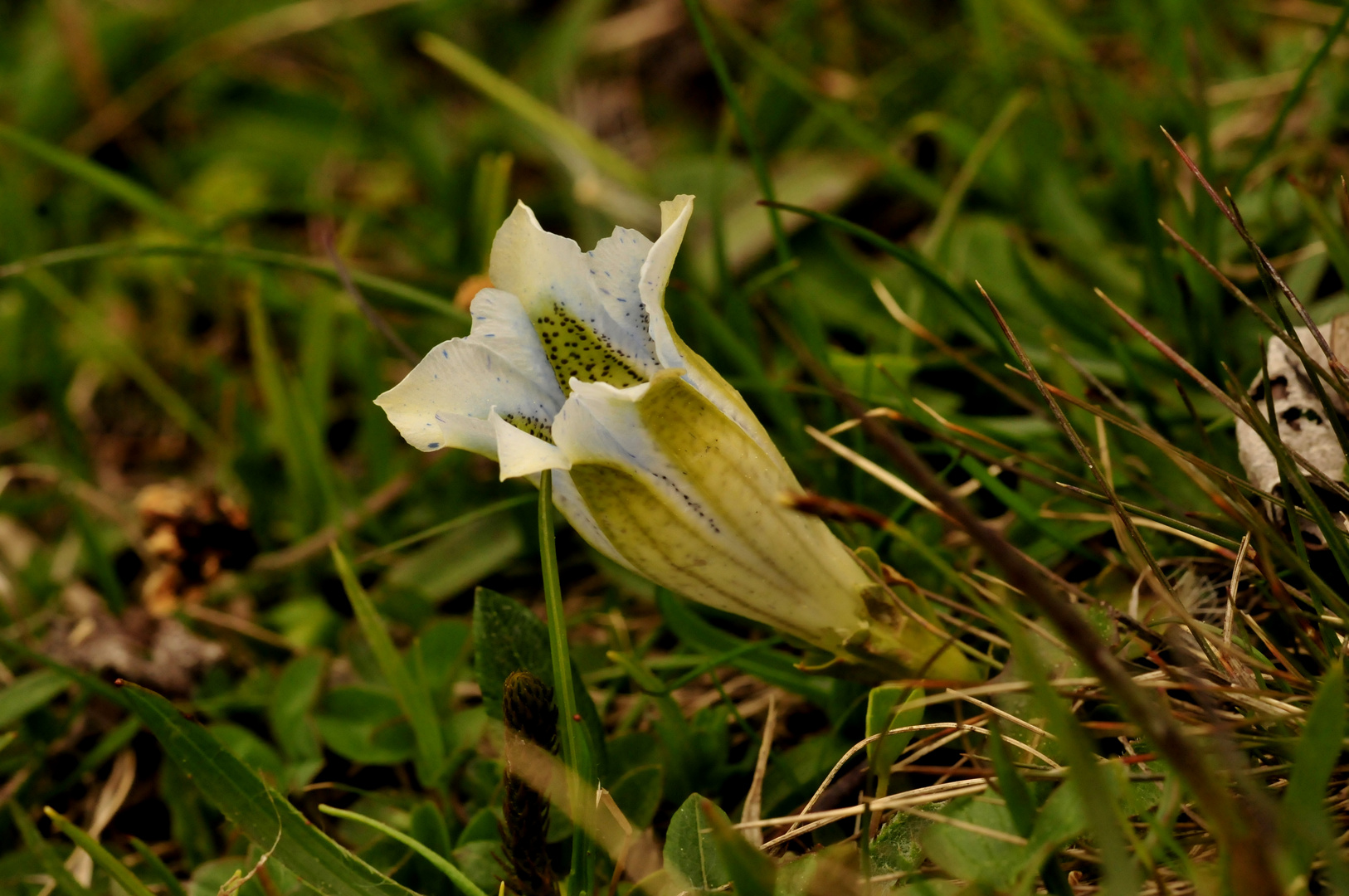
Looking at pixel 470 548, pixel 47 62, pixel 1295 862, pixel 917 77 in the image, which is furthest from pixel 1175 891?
pixel 47 62

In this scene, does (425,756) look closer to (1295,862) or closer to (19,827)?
(19,827)

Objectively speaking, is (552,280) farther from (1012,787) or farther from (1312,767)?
(1312,767)

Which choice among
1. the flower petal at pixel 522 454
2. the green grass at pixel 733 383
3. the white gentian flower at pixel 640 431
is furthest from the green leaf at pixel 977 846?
the flower petal at pixel 522 454

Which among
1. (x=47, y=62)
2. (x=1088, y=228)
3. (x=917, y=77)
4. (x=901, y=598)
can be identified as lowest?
(x=901, y=598)

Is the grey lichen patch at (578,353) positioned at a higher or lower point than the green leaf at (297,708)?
higher

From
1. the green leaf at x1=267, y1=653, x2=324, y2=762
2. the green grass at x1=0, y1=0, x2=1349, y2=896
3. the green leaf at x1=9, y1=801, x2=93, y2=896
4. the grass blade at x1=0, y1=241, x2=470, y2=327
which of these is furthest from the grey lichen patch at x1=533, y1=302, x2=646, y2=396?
the green leaf at x1=9, y1=801, x2=93, y2=896

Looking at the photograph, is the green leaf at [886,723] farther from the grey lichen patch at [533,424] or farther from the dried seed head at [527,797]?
the grey lichen patch at [533,424]

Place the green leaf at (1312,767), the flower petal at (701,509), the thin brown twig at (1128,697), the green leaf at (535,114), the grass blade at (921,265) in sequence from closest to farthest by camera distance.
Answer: the thin brown twig at (1128,697) < the green leaf at (1312,767) < the flower petal at (701,509) < the grass blade at (921,265) < the green leaf at (535,114)
